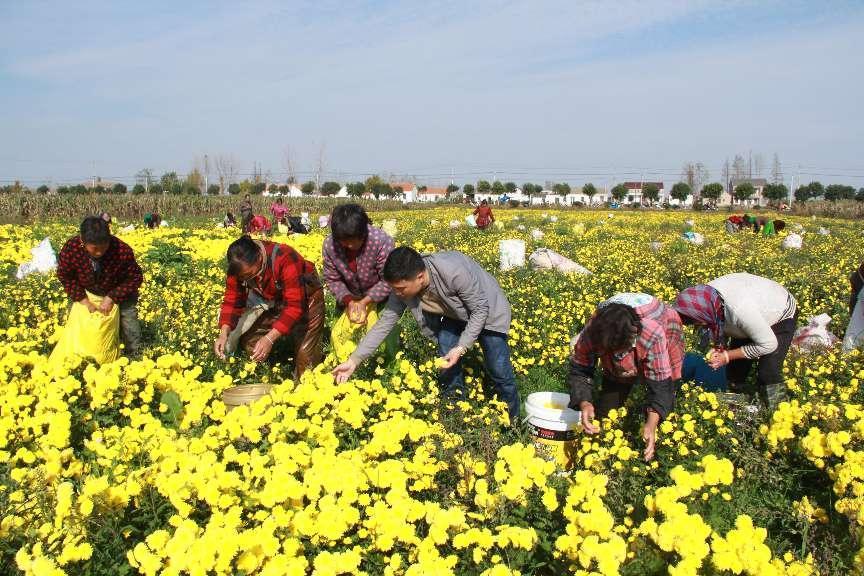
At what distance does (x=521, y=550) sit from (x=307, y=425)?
1182 mm

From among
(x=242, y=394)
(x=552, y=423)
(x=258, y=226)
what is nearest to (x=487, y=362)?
(x=552, y=423)

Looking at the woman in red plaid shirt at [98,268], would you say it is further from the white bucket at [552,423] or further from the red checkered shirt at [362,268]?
the white bucket at [552,423]

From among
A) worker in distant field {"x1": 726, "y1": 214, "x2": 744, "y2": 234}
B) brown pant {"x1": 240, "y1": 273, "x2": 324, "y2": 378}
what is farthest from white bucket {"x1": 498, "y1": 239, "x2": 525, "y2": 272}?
worker in distant field {"x1": 726, "y1": 214, "x2": 744, "y2": 234}

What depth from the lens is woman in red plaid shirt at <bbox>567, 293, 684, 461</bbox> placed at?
3004 millimetres

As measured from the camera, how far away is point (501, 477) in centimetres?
252

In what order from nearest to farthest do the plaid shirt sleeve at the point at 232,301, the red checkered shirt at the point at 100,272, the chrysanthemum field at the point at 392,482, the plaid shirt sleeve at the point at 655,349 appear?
the chrysanthemum field at the point at 392,482, the plaid shirt sleeve at the point at 655,349, the plaid shirt sleeve at the point at 232,301, the red checkered shirt at the point at 100,272

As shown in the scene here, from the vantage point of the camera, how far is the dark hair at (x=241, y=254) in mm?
4023

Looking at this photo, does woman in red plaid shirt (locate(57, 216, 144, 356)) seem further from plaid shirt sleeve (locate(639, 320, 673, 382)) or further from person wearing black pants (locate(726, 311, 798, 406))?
→ person wearing black pants (locate(726, 311, 798, 406))

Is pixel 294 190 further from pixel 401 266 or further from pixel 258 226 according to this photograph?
pixel 401 266

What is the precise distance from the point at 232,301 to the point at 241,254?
0.61 meters

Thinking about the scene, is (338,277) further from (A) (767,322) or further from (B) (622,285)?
(B) (622,285)

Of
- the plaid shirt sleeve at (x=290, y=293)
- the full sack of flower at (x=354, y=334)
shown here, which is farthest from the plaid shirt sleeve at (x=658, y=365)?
the plaid shirt sleeve at (x=290, y=293)

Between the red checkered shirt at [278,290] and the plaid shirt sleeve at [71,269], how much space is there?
1.30 meters

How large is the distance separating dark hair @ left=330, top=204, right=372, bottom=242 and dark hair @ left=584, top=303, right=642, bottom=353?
5.51 feet
